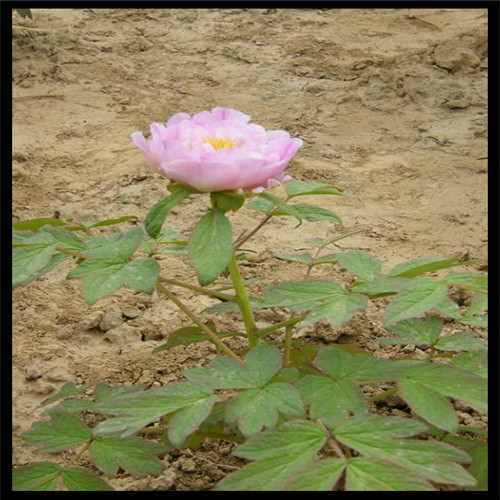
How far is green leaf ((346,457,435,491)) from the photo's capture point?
111 centimetres

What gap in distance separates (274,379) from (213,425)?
0.66 feet

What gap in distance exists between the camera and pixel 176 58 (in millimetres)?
4527

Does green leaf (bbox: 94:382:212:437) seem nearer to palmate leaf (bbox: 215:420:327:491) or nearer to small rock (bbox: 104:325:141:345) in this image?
palmate leaf (bbox: 215:420:327:491)

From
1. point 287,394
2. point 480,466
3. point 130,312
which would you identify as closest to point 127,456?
point 287,394

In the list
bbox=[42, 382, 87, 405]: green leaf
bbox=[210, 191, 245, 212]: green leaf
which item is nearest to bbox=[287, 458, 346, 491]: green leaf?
bbox=[210, 191, 245, 212]: green leaf

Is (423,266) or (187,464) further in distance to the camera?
(187,464)

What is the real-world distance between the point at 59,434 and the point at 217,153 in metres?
0.56

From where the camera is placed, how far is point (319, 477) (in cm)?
113

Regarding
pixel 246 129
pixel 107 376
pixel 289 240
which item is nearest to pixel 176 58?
pixel 289 240

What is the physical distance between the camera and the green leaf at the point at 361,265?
1.58m

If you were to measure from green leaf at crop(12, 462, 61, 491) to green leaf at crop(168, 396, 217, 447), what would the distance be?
0.99 feet

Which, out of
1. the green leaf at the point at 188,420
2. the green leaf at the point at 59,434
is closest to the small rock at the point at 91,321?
the green leaf at the point at 59,434

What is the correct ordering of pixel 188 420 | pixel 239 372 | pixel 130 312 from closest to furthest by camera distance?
1. pixel 188 420
2. pixel 239 372
3. pixel 130 312

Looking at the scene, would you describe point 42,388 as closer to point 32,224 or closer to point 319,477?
point 32,224
